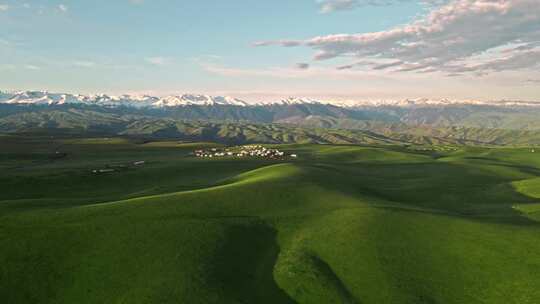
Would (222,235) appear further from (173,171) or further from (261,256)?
(173,171)

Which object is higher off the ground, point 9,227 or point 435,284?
point 9,227

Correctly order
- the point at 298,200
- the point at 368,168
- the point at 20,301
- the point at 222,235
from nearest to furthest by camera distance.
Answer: the point at 20,301
the point at 222,235
the point at 298,200
the point at 368,168

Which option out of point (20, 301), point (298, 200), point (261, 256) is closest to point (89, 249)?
point (20, 301)

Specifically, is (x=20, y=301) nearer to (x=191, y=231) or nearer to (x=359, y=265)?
(x=191, y=231)

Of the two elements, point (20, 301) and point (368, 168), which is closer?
point (20, 301)

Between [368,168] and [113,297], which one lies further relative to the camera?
[368,168]

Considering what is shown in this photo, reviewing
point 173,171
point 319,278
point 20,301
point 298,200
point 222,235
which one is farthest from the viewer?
point 173,171

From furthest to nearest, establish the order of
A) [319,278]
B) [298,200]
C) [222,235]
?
[298,200]
[222,235]
[319,278]

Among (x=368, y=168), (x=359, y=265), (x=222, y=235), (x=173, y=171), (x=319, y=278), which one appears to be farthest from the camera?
(x=368, y=168)

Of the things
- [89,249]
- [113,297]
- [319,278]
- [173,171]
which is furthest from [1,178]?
[319,278]
